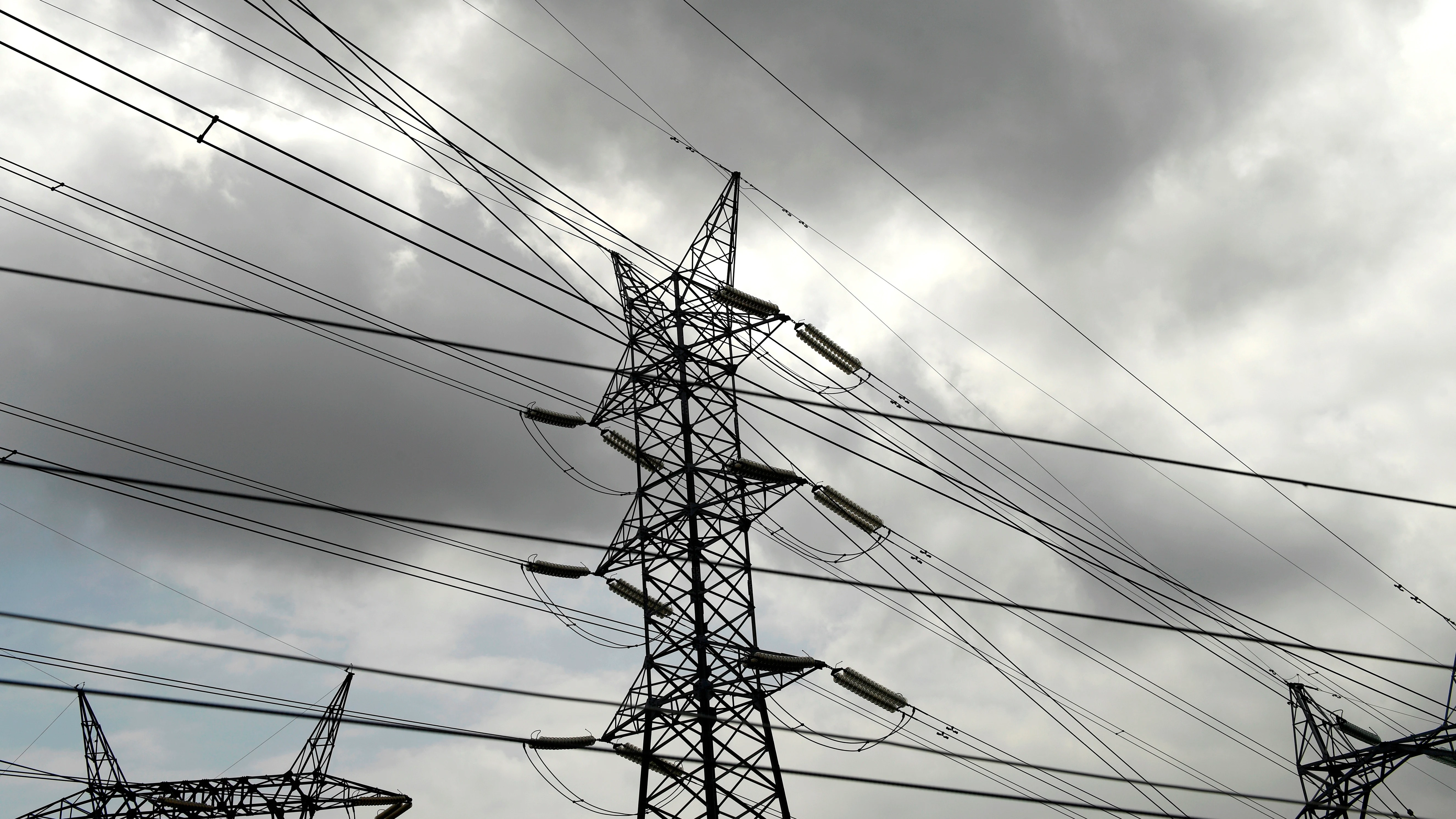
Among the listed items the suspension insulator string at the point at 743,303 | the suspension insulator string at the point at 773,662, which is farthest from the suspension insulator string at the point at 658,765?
the suspension insulator string at the point at 743,303

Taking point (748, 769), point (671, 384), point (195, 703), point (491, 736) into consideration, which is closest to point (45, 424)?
point (195, 703)

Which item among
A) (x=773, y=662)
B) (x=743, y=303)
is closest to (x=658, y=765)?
(x=773, y=662)

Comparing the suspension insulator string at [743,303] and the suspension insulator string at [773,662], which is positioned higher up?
the suspension insulator string at [743,303]

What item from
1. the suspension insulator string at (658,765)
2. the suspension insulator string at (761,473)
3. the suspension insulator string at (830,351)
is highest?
the suspension insulator string at (830,351)

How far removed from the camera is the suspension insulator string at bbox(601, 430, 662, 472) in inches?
731

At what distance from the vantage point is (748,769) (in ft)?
52.2

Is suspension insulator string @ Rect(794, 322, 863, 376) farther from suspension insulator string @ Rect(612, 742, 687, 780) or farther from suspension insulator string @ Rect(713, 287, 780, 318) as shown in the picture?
suspension insulator string @ Rect(612, 742, 687, 780)

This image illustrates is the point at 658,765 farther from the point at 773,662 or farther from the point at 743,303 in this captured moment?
the point at 743,303

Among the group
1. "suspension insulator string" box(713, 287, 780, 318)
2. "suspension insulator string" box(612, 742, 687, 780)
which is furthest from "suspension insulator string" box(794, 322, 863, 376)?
"suspension insulator string" box(612, 742, 687, 780)

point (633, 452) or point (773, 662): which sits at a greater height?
point (633, 452)

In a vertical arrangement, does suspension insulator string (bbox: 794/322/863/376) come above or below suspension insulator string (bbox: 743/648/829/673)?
above

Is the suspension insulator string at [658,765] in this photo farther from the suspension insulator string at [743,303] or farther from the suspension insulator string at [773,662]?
the suspension insulator string at [743,303]

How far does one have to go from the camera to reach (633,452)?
19516 mm

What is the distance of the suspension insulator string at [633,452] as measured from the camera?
1856cm
